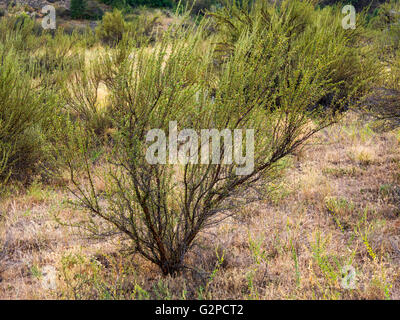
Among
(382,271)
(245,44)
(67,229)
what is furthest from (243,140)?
(67,229)

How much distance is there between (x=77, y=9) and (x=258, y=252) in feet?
77.5

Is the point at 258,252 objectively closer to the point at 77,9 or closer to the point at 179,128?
the point at 179,128

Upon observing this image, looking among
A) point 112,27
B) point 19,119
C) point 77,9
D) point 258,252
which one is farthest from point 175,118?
point 77,9

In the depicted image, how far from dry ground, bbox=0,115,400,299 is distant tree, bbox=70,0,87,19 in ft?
68.3

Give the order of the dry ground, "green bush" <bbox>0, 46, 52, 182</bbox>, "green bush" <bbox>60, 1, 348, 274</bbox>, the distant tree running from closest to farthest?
1. "green bush" <bbox>60, 1, 348, 274</bbox>
2. the dry ground
3. "green bush" <bbox>0, 46, 52, 182</bbox>
4. the distant tree

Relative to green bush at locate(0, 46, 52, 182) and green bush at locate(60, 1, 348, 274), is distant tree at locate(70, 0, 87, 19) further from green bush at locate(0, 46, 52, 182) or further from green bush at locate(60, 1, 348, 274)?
green bush at locate(60, 1, 348, 274)

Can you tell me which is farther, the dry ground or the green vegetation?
the dry ground

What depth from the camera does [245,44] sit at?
9.04ft

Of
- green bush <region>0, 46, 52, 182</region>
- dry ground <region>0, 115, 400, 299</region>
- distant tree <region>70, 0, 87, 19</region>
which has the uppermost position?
distant tree <region>70, 0, 87, 19</region>

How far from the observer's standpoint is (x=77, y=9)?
22.5 meters

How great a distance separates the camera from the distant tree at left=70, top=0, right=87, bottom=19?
73.8 ft

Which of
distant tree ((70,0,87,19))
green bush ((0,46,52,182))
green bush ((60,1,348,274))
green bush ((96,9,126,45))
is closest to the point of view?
green bush ((60,1,348,274))

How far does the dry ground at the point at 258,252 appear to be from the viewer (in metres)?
2.75

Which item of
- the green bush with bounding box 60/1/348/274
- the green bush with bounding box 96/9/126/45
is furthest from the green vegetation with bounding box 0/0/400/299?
the green bush with bounding box 96/9/126/45
